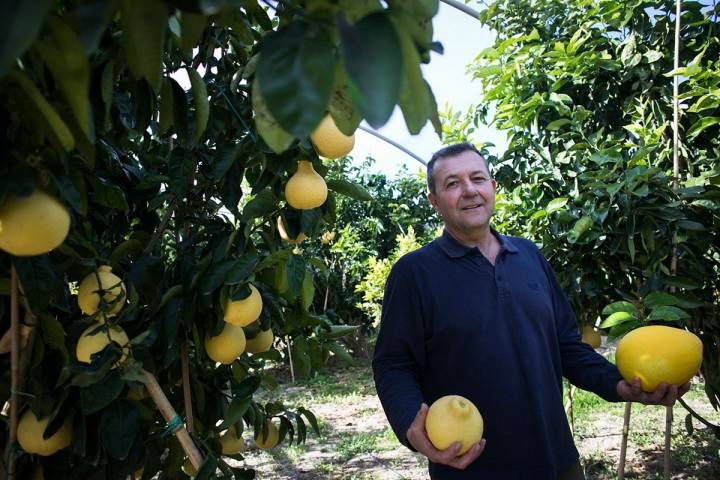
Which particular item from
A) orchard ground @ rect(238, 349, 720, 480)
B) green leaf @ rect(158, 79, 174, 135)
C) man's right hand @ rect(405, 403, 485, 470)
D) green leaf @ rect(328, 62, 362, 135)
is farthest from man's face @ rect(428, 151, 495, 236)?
orchard ground @ rect(238, 349, 720, 480)

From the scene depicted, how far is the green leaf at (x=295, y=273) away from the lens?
136 centimetres

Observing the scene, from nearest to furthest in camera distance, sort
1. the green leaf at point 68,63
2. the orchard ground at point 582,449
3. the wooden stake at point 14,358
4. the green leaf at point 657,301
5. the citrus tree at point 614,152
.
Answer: the green leaf at point 68,63
the wooden stake at point 14,358
the green leaf at point 657,301
the citrus tree at point 614,152
the orchard ground at point 582,449

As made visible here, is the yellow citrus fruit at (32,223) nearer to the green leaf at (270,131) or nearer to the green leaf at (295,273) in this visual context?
the green leaf at (270,131)

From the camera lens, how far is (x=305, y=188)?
1359 mm

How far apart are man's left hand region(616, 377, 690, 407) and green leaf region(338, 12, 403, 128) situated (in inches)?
56.3

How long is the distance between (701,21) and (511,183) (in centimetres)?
109

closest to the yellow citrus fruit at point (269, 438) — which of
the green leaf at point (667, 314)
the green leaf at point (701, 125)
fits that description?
the green leaf at point (667, 314)

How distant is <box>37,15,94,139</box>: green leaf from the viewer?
641 millimetres

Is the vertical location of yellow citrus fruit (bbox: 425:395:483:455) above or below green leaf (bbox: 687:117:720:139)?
below

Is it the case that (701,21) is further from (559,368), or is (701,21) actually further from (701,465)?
(701,465)

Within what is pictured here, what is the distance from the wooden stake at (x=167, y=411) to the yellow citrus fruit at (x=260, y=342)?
44 cm

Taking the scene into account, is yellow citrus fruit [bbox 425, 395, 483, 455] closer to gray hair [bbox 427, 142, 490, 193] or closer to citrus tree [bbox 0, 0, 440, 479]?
citrus tree [bbox 0, 0, 440, 479]

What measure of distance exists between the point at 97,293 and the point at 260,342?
1.82 ft

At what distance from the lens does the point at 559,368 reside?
1947mm
